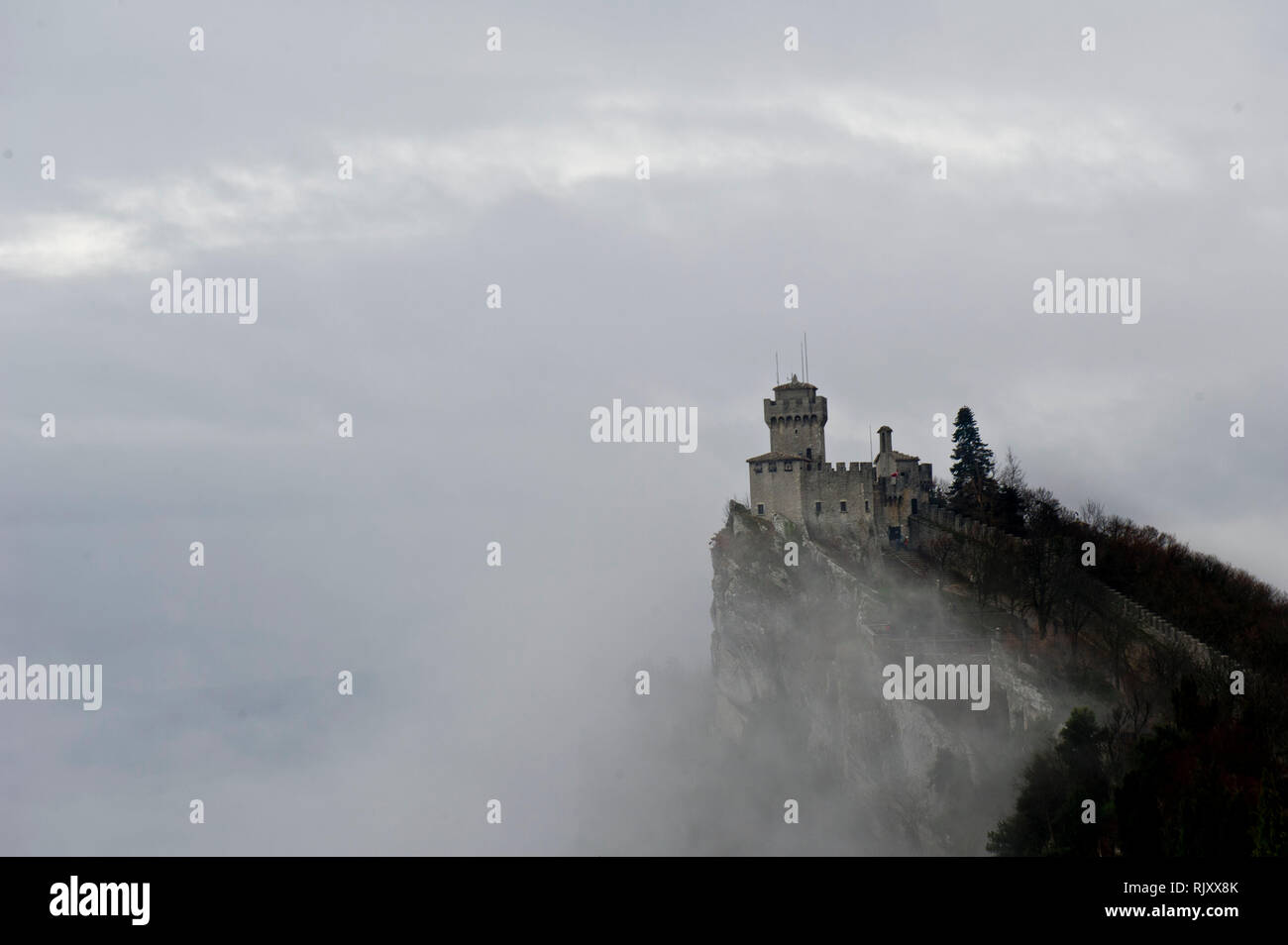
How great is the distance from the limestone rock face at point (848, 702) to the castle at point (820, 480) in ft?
4.71

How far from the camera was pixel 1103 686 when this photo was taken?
235ft

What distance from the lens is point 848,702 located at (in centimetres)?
8825

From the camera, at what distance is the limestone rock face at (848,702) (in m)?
77.0

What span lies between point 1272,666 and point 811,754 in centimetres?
3417

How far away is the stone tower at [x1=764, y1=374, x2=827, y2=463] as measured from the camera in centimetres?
9294

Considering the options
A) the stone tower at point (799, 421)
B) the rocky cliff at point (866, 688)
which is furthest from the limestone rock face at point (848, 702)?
the stone tower at point (799, 421)

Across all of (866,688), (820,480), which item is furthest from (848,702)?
(820,480)

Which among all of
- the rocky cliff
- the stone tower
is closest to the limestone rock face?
the rocky cliff

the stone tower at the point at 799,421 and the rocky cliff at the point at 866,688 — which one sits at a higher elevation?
the stone tower at the point at 799,421

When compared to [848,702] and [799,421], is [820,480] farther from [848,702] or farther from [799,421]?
[848,702]

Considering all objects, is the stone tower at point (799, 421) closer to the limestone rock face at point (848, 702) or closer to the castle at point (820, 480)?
the castle at point (820, 480)

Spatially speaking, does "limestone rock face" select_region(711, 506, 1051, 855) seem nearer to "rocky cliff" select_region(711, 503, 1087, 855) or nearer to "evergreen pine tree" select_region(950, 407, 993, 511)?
"rocky cliff" select_region(711, 503, 1087, 855)
